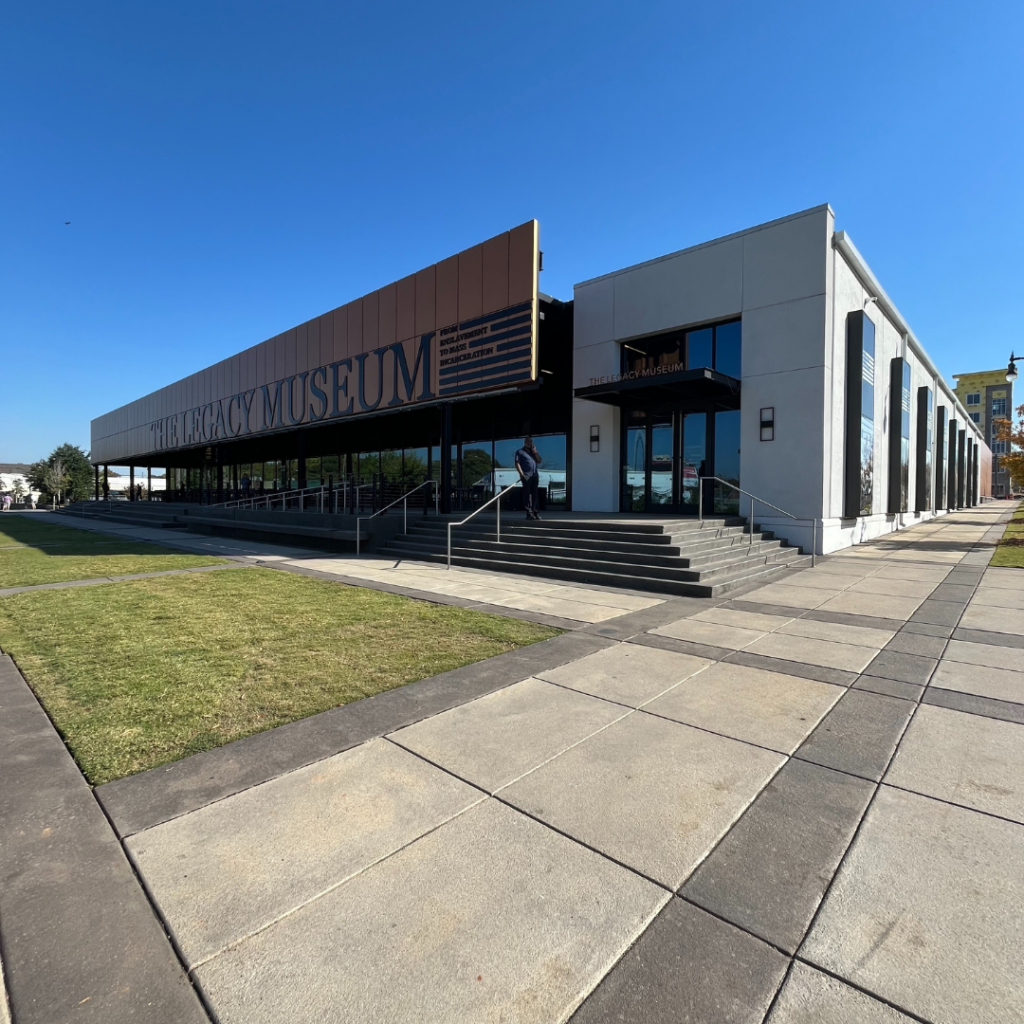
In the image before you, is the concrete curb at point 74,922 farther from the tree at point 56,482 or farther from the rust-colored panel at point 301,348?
the tree at point 56,482

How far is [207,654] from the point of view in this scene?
16.6ft

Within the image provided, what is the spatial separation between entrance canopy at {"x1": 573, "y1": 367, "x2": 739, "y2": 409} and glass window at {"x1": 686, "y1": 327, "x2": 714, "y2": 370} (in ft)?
2.67

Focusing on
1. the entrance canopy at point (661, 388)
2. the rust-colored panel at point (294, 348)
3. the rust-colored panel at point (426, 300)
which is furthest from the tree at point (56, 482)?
the entrance canopy at point (661, 388)

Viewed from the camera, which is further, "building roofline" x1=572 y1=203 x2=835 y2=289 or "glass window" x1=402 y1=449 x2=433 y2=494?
"glass window" x1=402 y1=449 x2=433 y2=494

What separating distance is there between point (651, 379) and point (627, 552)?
476 centimetres

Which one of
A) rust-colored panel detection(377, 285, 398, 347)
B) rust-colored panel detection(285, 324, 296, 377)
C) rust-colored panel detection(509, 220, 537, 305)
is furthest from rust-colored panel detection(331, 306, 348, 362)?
rust-colored panel detection(509, 220, 537, 305)

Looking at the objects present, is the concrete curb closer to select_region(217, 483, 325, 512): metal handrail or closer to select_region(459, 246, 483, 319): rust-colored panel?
select_region(459, 246, 483, 319): rust-colored panel

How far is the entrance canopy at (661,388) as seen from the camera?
40.0ft

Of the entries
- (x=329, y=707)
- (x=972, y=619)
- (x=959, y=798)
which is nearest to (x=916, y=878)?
(x=959, y=798)

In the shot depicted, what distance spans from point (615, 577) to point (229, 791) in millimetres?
6924

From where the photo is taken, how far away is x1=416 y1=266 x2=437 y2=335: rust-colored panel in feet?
53.2

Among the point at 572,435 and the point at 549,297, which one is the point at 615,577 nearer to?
the point at 572,435

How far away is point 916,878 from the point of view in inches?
87.4

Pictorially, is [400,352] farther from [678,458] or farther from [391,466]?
[678,458]
